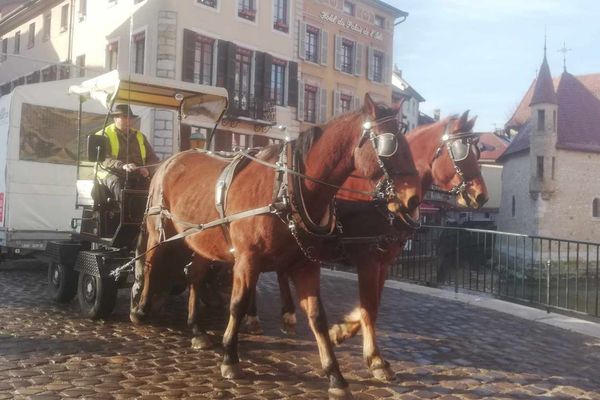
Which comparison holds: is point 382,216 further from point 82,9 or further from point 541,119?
point 541,119

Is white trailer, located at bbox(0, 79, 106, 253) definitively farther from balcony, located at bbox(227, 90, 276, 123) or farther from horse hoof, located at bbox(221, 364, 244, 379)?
balcony, located at bbox(227, 90, 276, 123)

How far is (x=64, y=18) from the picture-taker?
27750mm

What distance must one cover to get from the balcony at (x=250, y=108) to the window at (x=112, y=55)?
5.08 meters

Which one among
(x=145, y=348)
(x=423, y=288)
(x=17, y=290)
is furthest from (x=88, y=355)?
(x=423, y=288)

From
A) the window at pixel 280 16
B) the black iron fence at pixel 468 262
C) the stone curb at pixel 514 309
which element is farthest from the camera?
the window at pixel 280 16

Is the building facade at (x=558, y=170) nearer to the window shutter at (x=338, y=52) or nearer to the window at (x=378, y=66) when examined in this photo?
the window at (x=378, y=66)

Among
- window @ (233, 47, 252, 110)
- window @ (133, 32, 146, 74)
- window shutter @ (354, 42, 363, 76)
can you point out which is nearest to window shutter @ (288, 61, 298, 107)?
window @ (233, 47, 252, 110)

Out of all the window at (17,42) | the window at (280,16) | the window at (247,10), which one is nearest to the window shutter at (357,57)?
the window at (280,16)

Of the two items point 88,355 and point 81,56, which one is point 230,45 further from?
point 88,355

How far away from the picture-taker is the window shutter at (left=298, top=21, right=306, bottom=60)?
88.8 ft

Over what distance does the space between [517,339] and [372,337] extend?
7.92 feet

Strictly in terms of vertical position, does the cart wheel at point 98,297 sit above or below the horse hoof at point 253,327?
above

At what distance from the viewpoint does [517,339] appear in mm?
6359

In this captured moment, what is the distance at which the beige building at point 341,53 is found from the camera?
28.0m
